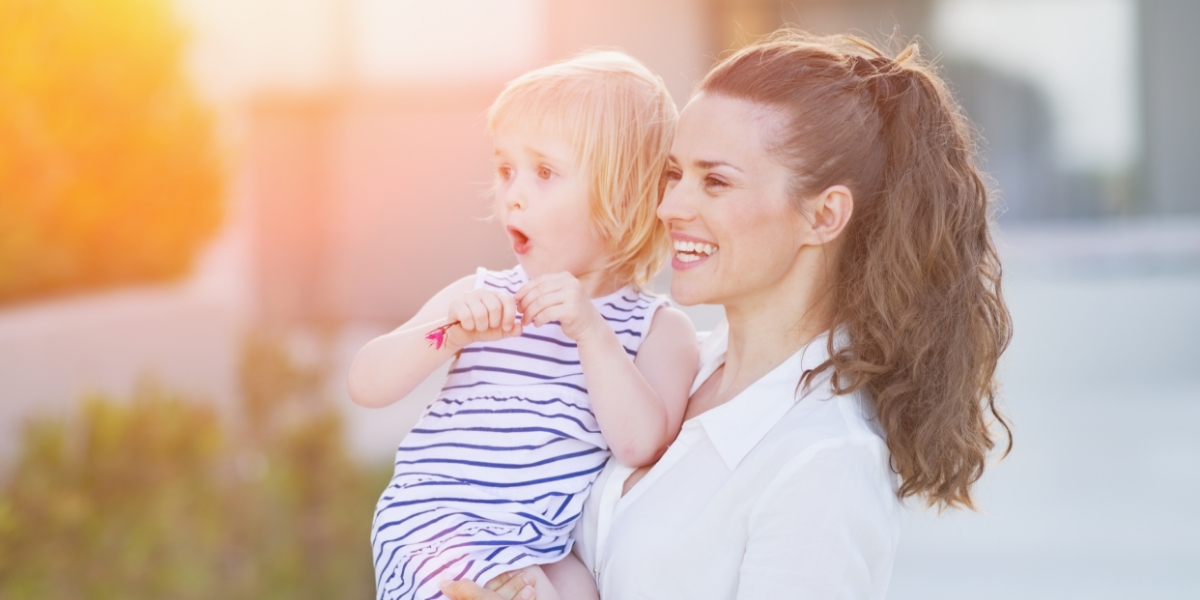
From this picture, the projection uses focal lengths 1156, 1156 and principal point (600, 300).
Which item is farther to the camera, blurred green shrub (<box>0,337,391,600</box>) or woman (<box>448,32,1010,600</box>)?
blurred green shrub (<box>0,337,391,600</box>)

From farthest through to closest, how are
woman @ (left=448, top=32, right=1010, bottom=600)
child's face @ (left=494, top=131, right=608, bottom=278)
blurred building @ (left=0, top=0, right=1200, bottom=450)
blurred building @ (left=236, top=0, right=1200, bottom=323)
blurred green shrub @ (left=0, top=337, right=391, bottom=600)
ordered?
blurred building @ (left=236, top=0, right=1200, bottom=323) < blurred building @ (left=0, top=0, right=1200, bottom=450) < blurred green shrub @ (left=0, top=337, right=391, bottom=600) < child's face @ (left=494, top=131, right=608, bottom=278) < woman @ (left=448, top=32, right=1010, bottom=600)

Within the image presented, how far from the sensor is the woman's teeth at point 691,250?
1.84 meters

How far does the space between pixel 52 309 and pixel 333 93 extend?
155 inches

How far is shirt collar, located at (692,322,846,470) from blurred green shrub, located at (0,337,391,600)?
288 centimetres

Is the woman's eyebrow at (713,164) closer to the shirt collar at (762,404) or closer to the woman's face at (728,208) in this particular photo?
the woman's face at (728,208)

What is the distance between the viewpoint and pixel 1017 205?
9.45 meters

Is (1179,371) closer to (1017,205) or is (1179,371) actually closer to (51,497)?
(1017,205)

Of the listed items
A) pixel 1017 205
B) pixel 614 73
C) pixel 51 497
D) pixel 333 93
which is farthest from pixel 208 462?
pixel 1017 205

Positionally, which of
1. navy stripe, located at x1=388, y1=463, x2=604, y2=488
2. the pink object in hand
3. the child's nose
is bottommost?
navy stripe, located at x1=388, y1=463, x2=604, y2=488

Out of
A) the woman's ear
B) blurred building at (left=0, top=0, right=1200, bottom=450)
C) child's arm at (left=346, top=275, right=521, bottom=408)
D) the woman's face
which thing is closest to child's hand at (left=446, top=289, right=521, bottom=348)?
child's arm at (left=346, top=275, right=521, bottom=408)

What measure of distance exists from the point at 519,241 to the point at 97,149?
3152mm

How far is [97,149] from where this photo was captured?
4523mm

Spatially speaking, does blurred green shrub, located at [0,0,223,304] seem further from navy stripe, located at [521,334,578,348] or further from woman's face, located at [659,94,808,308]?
woman's face, located at [659,94,808,308]

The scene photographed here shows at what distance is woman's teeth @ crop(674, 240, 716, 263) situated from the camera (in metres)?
1.84
